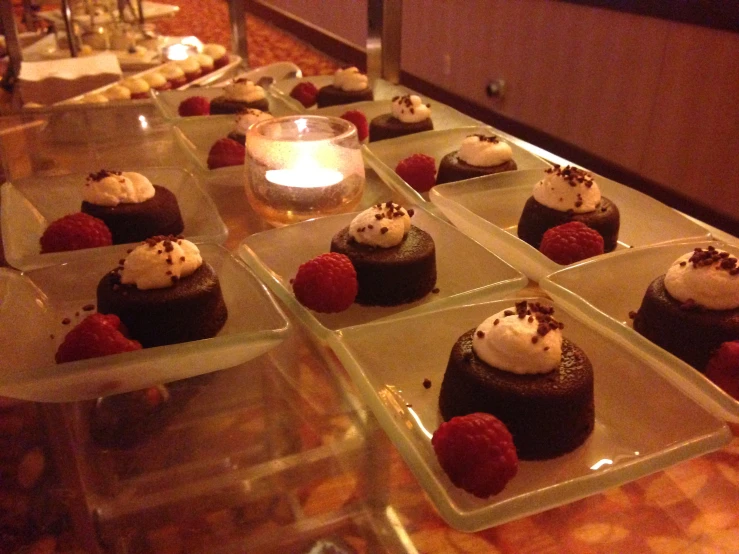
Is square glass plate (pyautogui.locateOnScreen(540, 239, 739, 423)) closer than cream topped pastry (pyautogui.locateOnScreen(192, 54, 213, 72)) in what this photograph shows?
Yes

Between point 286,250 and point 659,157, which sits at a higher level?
point 286,250

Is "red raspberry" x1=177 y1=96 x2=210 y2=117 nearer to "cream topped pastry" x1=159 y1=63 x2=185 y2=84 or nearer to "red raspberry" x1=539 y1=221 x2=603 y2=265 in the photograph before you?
"cream topped pastry" x1=159 y1=63 x2=185 y2=84

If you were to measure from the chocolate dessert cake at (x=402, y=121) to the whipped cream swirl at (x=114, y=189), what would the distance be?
2.36ft

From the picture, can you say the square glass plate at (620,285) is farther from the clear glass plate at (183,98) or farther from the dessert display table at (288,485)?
the clear glass plate at (183,98)

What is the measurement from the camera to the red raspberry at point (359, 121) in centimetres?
199

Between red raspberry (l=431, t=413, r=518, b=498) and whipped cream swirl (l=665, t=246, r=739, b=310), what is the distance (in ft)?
1.57

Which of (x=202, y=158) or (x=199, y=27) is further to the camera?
(x=199, y=27)

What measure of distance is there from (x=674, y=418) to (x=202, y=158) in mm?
1267

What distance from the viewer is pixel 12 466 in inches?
36.4

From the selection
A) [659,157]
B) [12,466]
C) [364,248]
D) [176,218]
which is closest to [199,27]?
[659,157]

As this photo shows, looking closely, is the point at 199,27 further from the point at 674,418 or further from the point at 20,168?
the point at 674,418

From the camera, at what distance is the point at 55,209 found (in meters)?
A: 1.54

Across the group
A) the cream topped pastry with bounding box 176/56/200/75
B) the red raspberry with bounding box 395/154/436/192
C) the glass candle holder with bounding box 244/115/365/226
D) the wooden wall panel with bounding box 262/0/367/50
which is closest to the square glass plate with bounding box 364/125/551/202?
the red raspberry with bounding box 395/154/436/192

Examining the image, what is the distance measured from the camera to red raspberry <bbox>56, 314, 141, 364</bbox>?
1002 millimetres
